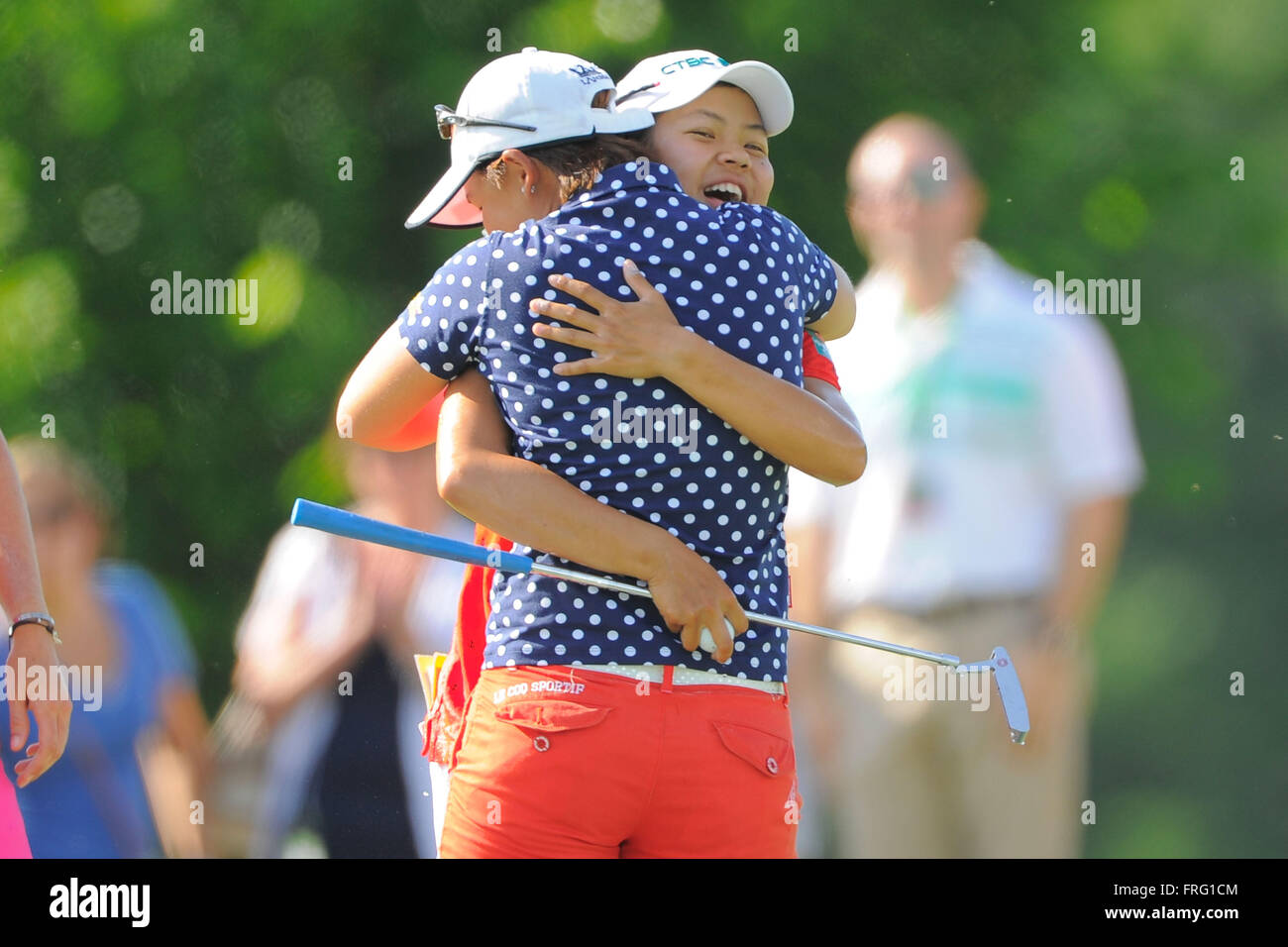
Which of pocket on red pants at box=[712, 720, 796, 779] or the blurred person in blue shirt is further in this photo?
the blurred person in blue shirt

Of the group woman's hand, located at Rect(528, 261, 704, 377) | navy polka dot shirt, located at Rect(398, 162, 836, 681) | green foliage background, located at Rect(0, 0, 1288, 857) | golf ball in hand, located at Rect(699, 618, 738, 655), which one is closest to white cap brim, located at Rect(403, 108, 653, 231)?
navy polka dot shirt, located at Rect(398, 162, 836, 681)

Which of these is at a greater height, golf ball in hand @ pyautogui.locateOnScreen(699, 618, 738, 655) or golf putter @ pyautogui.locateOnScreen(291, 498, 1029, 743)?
golf putter @ pyautogui.locateOnScreen(291, 498, 1029, 743)

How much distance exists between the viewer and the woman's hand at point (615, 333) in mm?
1740

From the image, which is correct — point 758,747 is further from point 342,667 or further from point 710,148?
point 342,667

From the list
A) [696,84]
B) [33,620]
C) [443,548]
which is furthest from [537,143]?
[33,620]

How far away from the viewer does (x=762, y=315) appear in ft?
6.04

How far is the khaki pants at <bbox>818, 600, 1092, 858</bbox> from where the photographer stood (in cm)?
321

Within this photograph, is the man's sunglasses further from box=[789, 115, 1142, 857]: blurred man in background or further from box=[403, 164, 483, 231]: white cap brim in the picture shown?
box=[789, 115, 1142, 857]: blurred man in background

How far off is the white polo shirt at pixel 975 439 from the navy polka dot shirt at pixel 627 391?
140cm

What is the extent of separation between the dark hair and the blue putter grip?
0.44 metres

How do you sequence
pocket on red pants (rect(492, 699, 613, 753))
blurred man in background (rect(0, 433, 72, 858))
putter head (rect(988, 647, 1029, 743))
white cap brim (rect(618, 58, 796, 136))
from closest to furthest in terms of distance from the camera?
1. pocket on red pants (rect(492, 699, 613, 753))
2. white cap brim (rect(618, 58, 796, 136))
3. putter head (rect(988, 647, 1029, 743))
4. blurred man in background (rect(0, 433, 72, 858))

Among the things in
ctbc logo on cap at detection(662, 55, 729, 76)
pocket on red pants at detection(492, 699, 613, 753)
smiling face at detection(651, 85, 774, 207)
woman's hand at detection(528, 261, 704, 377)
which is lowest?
pocket on red pants at detection(492, 699, 613, 753)

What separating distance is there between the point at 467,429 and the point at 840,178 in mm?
1594
